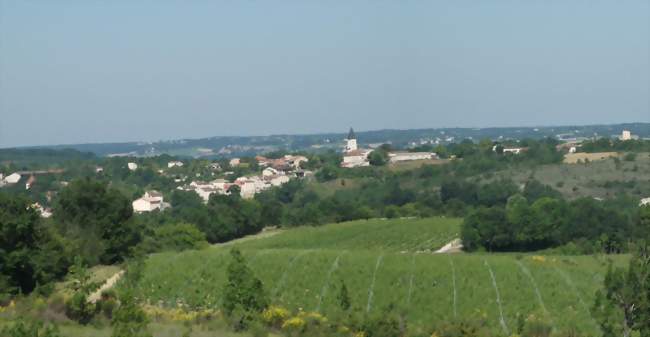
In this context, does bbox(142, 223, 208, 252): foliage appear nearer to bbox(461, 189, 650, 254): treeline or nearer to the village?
bbox(461, 189, 650, 254): treeline

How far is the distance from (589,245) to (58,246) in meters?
32.9

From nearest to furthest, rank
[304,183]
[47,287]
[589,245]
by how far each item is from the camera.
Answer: [47,287]
[589,245]
[304,183]

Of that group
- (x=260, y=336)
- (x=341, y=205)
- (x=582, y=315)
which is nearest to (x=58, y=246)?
(x=260, y=336)

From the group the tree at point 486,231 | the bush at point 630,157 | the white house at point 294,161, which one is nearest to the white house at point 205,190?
the white house at point 294,161

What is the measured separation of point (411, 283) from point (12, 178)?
100030 millimetres

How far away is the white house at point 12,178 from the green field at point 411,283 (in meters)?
87.7

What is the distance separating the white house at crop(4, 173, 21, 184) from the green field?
87.7 metres

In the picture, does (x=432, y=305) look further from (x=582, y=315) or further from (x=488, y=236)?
(x=488, y=236)

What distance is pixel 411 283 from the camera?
106ft

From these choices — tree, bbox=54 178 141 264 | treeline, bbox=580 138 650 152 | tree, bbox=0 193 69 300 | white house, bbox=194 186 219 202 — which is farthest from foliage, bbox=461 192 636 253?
treeline, bbox=580 138 650 152

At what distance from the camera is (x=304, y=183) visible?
10831cm

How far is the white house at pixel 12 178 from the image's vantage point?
392 ft

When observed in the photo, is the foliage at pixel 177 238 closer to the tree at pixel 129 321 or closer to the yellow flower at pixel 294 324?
the yellow flower at pixel 294 324

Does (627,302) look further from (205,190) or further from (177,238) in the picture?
(205,190)
